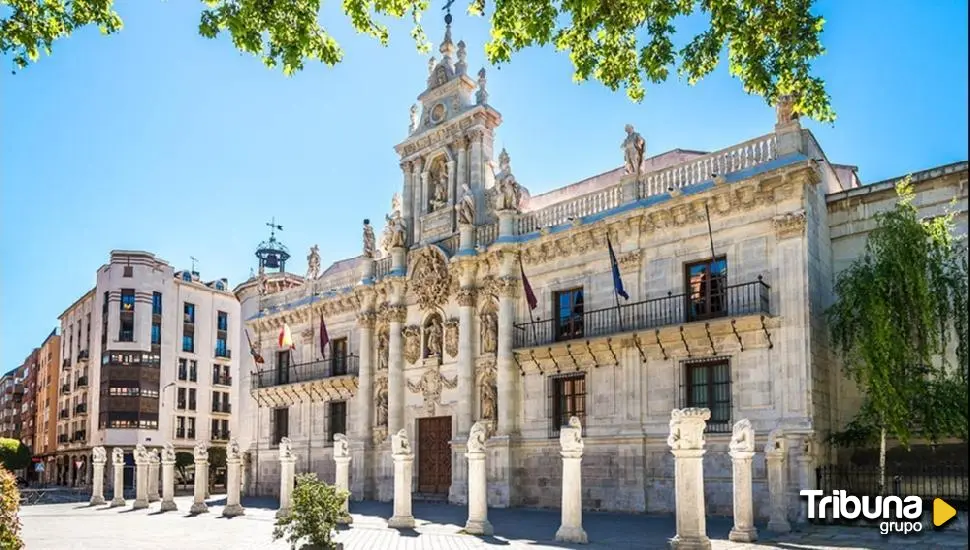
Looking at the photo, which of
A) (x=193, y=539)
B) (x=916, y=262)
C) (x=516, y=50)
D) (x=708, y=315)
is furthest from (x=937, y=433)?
(x=193, y=539)

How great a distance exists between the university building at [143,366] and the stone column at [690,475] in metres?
46.7

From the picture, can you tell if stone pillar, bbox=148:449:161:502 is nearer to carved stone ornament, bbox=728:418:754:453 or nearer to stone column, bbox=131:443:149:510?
stone column, bbox=131:443:149:510

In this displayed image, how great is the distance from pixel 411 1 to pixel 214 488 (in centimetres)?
3870

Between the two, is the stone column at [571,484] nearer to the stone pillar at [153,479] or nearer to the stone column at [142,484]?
the stone column at [142,484]

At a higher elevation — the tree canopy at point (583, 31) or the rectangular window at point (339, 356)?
the tree canopy at point (583, 31)

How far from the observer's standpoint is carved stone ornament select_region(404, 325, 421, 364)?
27078 millimetres

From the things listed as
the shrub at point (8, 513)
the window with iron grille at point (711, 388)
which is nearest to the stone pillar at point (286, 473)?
the window with iron grille at point (711, 388)

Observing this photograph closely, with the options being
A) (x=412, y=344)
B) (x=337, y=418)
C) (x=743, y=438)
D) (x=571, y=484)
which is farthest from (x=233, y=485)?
(x=743, y=438)

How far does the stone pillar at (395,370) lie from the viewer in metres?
27.1

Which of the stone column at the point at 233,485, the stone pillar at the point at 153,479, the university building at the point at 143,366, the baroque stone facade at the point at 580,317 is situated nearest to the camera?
the baroque stone facade at the point at 580,317

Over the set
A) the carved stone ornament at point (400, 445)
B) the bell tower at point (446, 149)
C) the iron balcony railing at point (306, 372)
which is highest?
the bell tower at point (446, 149)

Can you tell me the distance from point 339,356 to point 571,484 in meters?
17.6

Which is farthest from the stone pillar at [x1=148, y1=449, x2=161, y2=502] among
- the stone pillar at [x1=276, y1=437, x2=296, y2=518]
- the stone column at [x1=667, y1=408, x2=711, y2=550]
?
the stone column at [x1=667, y1=408, x2=711, y2=550]

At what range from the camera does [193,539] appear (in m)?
16.6
